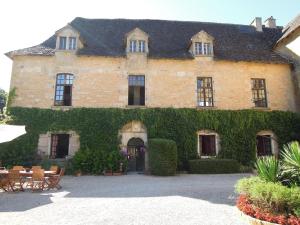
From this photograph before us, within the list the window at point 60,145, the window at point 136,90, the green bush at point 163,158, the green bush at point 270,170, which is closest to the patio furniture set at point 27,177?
the green bush at point 163,158

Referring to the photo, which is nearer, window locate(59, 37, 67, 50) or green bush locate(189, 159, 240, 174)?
green bush locate(189, 159, 240, 174)

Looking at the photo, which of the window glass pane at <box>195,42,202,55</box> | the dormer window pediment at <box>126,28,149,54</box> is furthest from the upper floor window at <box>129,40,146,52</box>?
the window glass pane at <box>195,42,202,55</box>

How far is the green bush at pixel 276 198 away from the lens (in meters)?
5.30

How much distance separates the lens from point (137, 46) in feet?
61.3

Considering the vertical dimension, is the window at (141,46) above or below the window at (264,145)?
→ above

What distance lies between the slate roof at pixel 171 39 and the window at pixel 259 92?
1.65 m

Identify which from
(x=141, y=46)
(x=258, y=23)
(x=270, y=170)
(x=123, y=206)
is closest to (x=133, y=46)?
(x=141, y=46)

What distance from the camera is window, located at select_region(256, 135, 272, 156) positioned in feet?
61.3

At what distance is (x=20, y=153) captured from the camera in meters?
16.2

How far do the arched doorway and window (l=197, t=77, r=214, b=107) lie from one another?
5087 mm

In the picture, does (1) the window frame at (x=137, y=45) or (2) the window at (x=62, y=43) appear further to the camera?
(1) the window frame at (x=137, y=45)

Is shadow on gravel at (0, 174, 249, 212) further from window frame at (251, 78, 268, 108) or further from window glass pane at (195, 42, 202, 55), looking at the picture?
window glass pane at (195, 42, 202, 55)

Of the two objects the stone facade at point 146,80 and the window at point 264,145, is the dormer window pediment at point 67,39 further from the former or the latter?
the window at point 264,145

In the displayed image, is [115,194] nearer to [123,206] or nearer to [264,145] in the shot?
[123,206]
